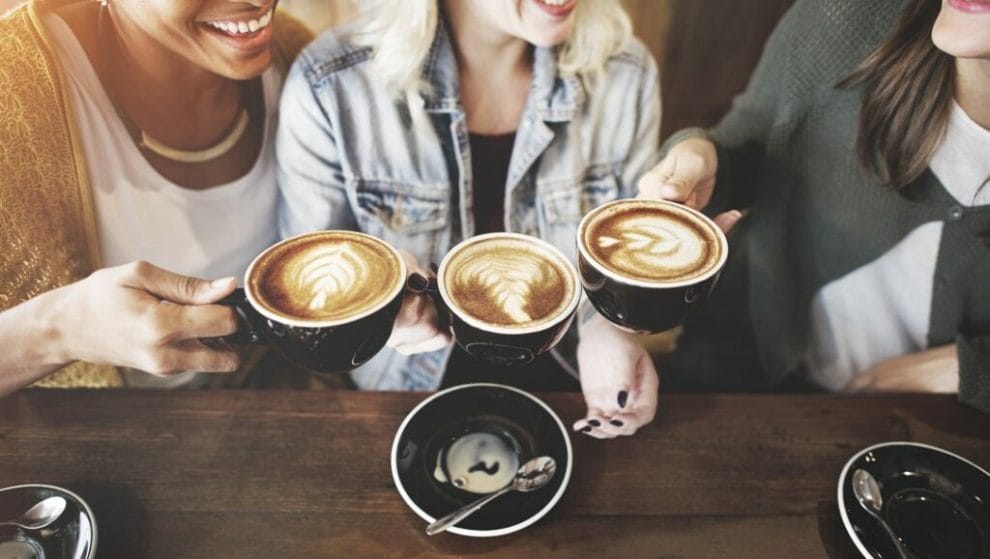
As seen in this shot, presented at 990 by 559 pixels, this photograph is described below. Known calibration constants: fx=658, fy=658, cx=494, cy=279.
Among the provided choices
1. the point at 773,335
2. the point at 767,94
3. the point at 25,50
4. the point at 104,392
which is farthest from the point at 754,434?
the point at 25,50

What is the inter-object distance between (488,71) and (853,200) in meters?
0.75

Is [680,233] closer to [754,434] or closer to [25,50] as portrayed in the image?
[754,434]

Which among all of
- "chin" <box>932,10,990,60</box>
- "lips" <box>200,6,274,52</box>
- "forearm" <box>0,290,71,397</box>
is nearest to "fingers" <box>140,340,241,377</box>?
"forearm" <box>0,290,71,397</box>

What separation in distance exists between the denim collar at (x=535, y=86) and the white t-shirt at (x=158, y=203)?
0.25 meters

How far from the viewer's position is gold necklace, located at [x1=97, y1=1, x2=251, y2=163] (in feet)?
3.22

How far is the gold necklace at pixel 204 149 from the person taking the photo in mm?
981

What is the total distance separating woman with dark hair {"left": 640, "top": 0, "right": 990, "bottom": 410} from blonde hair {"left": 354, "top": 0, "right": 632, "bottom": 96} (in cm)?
22

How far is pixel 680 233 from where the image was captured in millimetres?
1044

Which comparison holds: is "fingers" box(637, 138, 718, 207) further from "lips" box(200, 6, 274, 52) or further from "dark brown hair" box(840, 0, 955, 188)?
"lips" box(200, 6, 274, 52)

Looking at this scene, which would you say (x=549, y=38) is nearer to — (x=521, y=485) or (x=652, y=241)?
(x=652, y=241)

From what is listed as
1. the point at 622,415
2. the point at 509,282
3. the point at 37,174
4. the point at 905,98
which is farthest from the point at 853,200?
the point at 37,174

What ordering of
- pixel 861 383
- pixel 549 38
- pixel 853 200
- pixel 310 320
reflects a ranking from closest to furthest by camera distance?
pixel 310 320
pixel 549 38
pixel 853 200
pixel 861 383

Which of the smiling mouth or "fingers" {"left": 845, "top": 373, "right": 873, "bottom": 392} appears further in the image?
"fingers" {"left": 845, "top": 373, "right": 873, "bottom": 392}

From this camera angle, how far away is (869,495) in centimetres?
102
